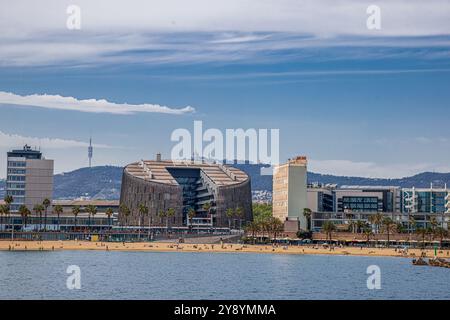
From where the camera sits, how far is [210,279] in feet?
Result: 400

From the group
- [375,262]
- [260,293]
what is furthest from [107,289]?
[375,262]

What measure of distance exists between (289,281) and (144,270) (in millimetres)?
26021

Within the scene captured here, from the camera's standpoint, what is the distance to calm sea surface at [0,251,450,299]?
102 meters

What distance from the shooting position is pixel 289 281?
397 ft

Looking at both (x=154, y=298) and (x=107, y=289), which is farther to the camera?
(x=107, y=289)

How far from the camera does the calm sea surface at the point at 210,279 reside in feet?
334
